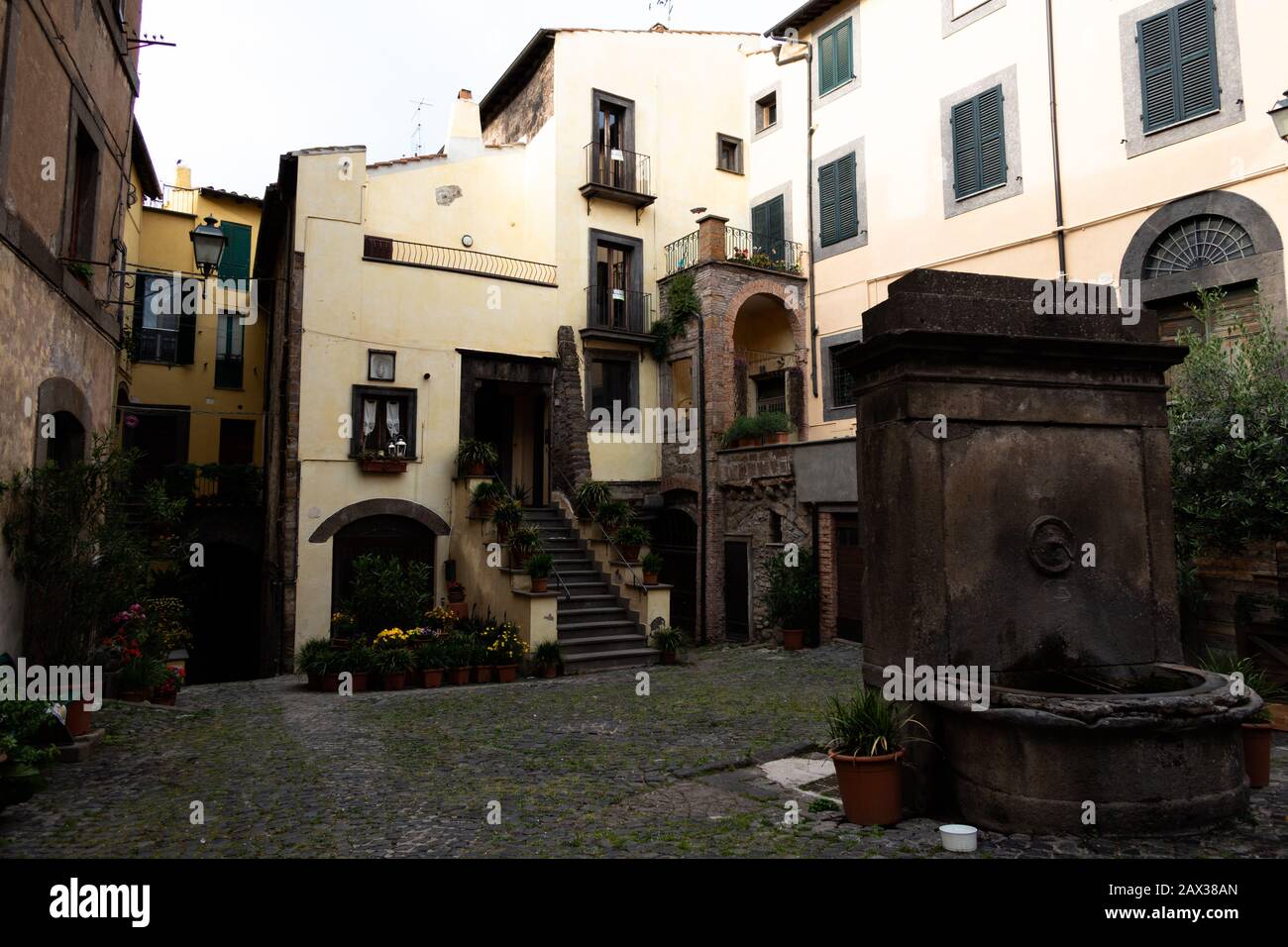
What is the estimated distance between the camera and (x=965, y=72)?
47.6 ft

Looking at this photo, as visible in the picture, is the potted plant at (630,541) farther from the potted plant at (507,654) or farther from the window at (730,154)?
the window at (730,154)

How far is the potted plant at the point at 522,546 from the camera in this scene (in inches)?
522

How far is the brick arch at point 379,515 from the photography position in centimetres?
1423

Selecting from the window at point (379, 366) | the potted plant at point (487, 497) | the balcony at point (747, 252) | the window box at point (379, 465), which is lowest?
the potted plant at point (487, 497)

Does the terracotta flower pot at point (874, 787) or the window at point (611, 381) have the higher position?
the window at point (611, 381)

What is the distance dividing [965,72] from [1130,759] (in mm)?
13559

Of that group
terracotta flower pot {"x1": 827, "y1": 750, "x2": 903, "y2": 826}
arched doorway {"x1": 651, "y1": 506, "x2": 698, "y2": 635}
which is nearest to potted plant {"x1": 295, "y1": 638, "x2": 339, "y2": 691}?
arched doorway {"x1": 651, "y1": 506, "x2": 698, "y2": 635}

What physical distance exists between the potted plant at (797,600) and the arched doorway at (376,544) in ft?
21.4

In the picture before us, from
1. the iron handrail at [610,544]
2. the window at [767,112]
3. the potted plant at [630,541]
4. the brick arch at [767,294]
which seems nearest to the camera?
the iron handrail at [610,544]

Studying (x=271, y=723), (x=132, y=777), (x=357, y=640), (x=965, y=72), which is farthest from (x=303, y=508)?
(x=965, y=72)

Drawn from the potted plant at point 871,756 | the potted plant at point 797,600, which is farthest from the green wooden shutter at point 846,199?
the potted plant at point 871,756

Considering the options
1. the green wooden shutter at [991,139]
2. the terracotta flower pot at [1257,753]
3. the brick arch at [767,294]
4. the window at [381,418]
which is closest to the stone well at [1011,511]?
the terracotta flower pot at [1257,753]

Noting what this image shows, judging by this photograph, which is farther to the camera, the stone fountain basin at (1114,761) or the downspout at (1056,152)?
the downspout at (1056,152)

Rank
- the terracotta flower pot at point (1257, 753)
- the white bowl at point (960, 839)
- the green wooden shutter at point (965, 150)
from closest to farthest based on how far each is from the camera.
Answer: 1. the white bowl at point (960, 839)
2. the terracotta flower pot at point (1257, 753)
3. the green wooden shutter at point (965, 150)
